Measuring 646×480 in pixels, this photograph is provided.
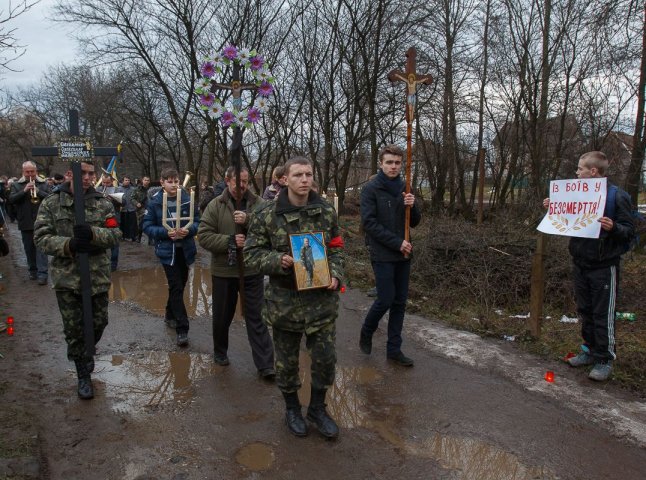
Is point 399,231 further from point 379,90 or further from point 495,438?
point 379,90

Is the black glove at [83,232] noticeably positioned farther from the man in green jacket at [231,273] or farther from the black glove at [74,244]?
the man in green jacket at [231,273]

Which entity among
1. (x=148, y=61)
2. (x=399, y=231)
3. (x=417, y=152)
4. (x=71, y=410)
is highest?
(x=148, y=61)

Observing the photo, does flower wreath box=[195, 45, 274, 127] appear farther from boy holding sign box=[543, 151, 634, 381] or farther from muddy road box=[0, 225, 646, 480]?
boy holding sign box=[543, 151, 634, 381]

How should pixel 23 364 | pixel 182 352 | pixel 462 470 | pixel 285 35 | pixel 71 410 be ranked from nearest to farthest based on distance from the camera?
pixel 462 470 < pixel 71 410 < pixel 23 364 < pixel 182 352 < pixel 285 35

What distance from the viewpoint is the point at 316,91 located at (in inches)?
739

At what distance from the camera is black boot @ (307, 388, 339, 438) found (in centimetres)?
353

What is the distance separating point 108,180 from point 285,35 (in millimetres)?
8547

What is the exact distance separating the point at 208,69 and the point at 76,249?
100 inches

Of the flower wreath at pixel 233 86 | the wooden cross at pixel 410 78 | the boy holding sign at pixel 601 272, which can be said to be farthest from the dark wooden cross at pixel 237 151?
the boy holding sign at pixel 601 272

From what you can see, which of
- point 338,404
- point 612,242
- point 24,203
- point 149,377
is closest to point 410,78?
point 612,242

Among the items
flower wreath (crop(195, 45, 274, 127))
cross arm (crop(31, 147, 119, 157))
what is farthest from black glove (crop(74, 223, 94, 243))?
flower wreath (crop(195, 45, 274, 127))

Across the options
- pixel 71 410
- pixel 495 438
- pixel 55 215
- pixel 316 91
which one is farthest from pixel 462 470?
pixel 316 91

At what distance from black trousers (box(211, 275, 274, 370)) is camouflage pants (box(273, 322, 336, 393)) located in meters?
1.07

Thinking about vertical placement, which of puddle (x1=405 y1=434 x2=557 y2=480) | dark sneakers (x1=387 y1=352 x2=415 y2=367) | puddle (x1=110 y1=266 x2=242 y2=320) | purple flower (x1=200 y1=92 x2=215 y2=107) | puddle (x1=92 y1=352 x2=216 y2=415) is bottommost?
puddle (x1=92 y1=352 x2=216 y2=415)
